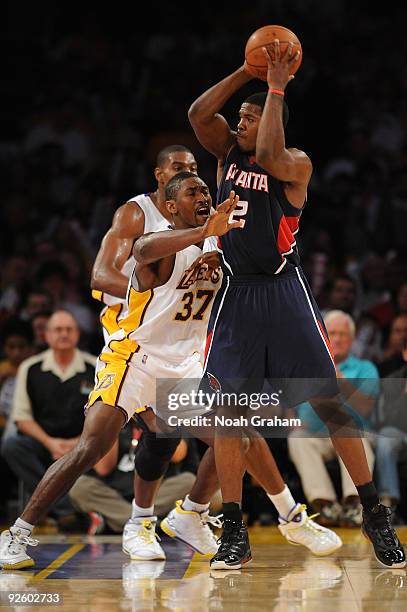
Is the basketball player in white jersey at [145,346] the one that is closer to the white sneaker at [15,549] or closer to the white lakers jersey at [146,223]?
the white sneaker at [15,549]

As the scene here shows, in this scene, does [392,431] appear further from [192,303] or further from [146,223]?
[146,223]

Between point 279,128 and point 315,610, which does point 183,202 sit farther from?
point 315,610

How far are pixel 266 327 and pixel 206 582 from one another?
4.03ft

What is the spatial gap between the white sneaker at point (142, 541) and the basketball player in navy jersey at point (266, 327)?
2.32 ft

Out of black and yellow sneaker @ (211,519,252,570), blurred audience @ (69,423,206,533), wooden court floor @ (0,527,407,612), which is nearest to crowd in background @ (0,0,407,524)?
blurred audience @ (69,423,206,533)

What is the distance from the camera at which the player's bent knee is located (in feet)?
18.4

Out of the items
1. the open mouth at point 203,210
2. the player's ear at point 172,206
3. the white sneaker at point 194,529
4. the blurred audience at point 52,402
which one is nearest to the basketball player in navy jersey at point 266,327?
the open mouth at point 203,210

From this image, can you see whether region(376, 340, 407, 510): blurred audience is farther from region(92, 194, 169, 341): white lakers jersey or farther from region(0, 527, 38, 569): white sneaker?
region(0, 527, 38, 569): white sneaker

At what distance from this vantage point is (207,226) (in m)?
4.74

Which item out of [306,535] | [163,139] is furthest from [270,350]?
[163,139]

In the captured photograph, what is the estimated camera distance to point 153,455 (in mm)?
5609

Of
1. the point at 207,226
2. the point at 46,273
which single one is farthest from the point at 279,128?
the point at 46,273

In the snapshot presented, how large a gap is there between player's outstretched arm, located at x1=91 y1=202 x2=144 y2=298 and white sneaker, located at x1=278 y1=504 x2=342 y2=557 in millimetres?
1503

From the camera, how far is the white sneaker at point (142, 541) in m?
5.53
